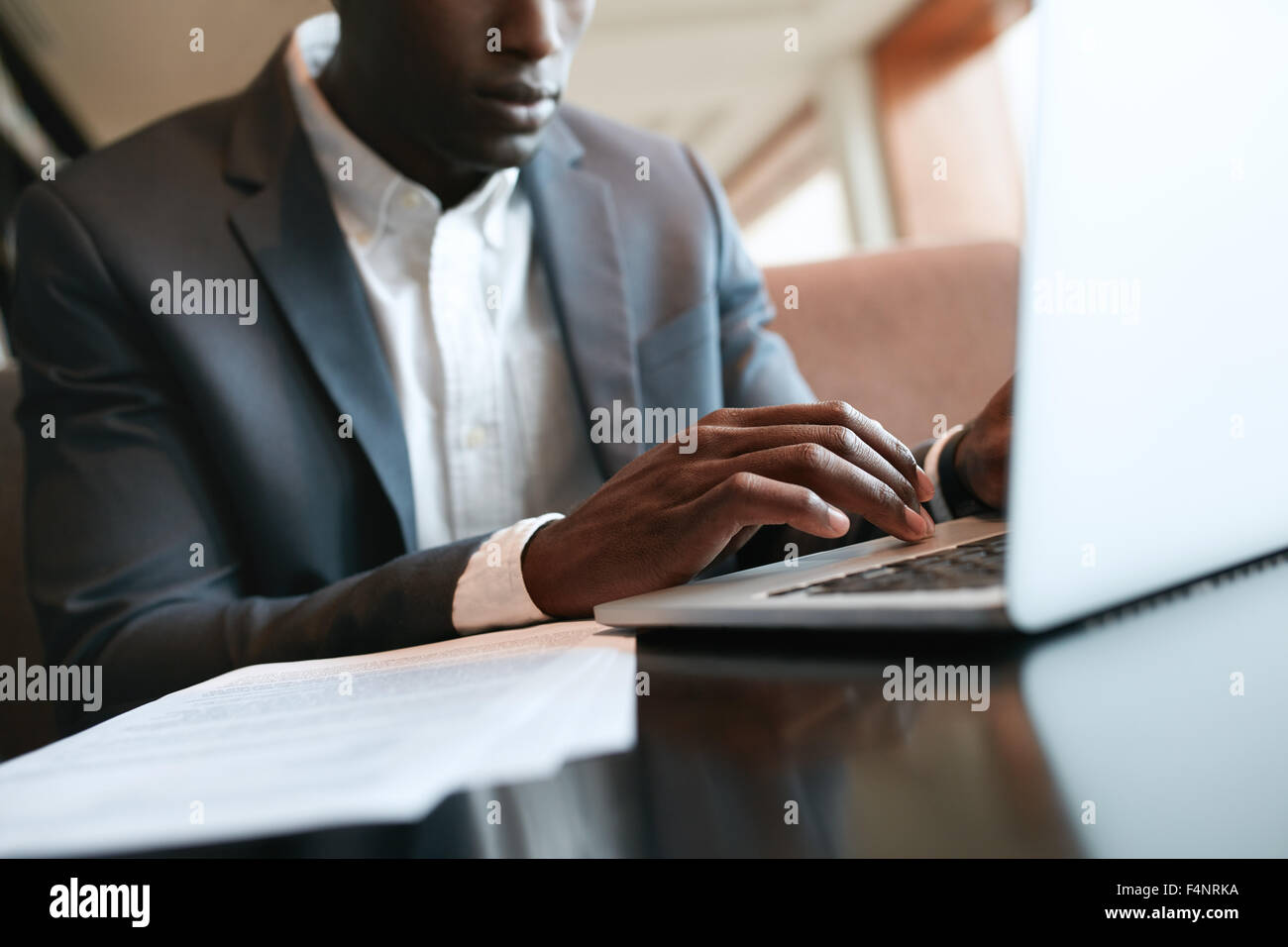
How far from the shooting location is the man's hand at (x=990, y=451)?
66cm

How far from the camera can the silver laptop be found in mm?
300

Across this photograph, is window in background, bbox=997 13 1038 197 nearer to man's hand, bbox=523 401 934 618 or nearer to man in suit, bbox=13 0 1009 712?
man in suit, bbox=13 0 1009 712

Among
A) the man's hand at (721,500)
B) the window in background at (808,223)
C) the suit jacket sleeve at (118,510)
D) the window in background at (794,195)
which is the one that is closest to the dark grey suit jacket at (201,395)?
the suit jacket sleeve at (118,510)

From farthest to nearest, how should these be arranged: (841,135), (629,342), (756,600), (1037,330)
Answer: (841,135) → (629,342) → (756,600) → (1037,330)

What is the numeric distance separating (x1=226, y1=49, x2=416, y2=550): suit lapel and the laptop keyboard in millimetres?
551

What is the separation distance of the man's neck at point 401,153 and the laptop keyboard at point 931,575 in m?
0.78

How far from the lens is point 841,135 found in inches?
221

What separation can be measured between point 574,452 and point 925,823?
2.88 feet

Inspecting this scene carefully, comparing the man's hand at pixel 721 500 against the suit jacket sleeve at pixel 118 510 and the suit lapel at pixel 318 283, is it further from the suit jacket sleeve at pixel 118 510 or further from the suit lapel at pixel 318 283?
the suit lapel at pixel 318 283

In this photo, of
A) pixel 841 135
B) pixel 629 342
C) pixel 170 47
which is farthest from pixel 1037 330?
pixel 841 135

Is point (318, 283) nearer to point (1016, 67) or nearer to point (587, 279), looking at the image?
point (587, 279)
